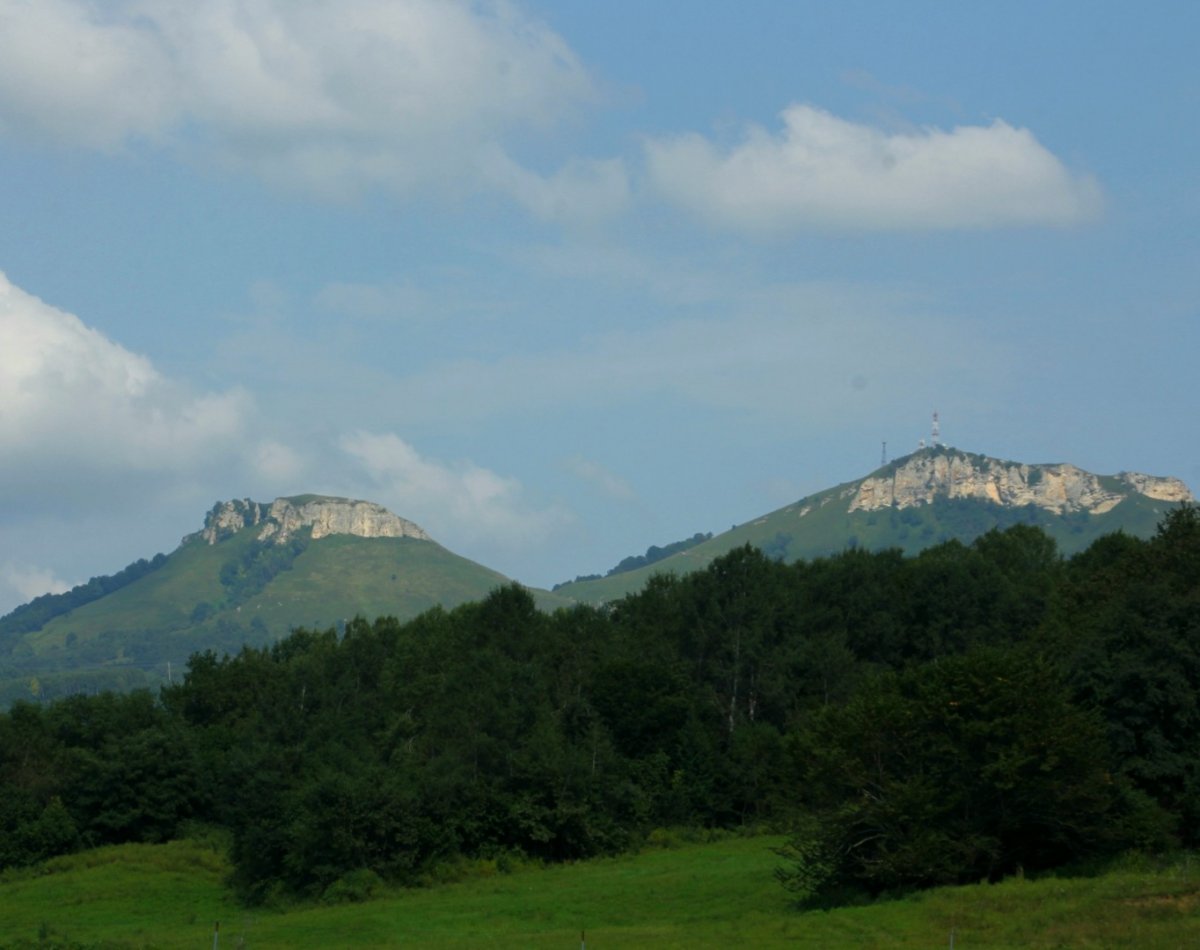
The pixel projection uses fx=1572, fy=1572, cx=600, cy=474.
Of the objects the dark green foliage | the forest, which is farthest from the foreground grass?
the forest

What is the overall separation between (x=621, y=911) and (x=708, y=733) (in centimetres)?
3908

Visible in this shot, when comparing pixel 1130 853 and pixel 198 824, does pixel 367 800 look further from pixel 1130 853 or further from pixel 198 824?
pixel 1130 853

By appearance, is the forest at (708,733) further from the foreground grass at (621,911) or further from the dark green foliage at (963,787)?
the foreground grass at (621,911)

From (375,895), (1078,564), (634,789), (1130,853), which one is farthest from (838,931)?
(1078,564)

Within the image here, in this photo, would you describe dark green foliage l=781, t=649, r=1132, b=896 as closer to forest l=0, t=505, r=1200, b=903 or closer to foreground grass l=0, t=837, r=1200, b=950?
forest l=0, t=505, r=1200, b=903

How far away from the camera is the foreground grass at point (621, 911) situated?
151 ft

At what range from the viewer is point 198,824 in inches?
3745

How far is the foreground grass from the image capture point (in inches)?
1816

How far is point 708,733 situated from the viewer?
3844 inches

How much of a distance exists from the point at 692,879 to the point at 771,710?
37.8 m

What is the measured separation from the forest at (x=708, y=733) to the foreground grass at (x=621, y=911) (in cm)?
319

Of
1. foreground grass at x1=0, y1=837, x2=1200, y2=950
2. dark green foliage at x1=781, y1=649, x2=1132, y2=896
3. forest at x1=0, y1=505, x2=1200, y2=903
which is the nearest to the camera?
foreground grass at x1=0, y1=837, x2=1200, y2=950

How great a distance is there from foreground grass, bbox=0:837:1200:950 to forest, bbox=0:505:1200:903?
3.19m

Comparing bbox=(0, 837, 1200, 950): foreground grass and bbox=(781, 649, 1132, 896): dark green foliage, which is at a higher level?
bbox=(781, 649, 1132, 896): dark green foliage
